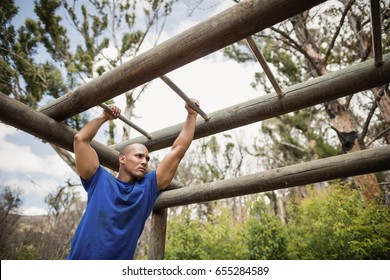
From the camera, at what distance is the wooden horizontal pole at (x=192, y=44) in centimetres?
115

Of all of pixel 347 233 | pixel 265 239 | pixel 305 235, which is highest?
pixel 305 235

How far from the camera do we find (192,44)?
4.39ft

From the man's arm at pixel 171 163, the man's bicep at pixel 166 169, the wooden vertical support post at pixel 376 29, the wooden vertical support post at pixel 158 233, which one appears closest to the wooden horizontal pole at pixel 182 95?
the man's arm at pixel 171 163

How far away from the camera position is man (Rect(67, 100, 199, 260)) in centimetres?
156

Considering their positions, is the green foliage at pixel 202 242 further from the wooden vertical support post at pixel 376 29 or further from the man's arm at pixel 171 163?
the wooden vertical support post at pixel 376 29

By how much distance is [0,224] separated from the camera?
9.48 metres

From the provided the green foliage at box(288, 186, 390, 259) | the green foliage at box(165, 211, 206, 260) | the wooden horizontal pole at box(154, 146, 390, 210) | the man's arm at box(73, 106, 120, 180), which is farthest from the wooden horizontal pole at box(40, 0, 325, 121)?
the green foliage at box(165, 211, 206, 260)

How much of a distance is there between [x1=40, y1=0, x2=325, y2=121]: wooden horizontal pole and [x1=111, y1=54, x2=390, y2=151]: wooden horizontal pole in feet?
2.86

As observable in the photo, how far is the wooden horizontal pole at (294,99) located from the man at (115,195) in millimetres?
271

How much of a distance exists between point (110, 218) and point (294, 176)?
168cm

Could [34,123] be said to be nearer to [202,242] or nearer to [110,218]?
[110,218]

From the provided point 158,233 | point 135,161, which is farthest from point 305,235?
point 135,161

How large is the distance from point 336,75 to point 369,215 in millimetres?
5112

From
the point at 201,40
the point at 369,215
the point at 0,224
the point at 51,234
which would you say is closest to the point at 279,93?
the point at 201,40
